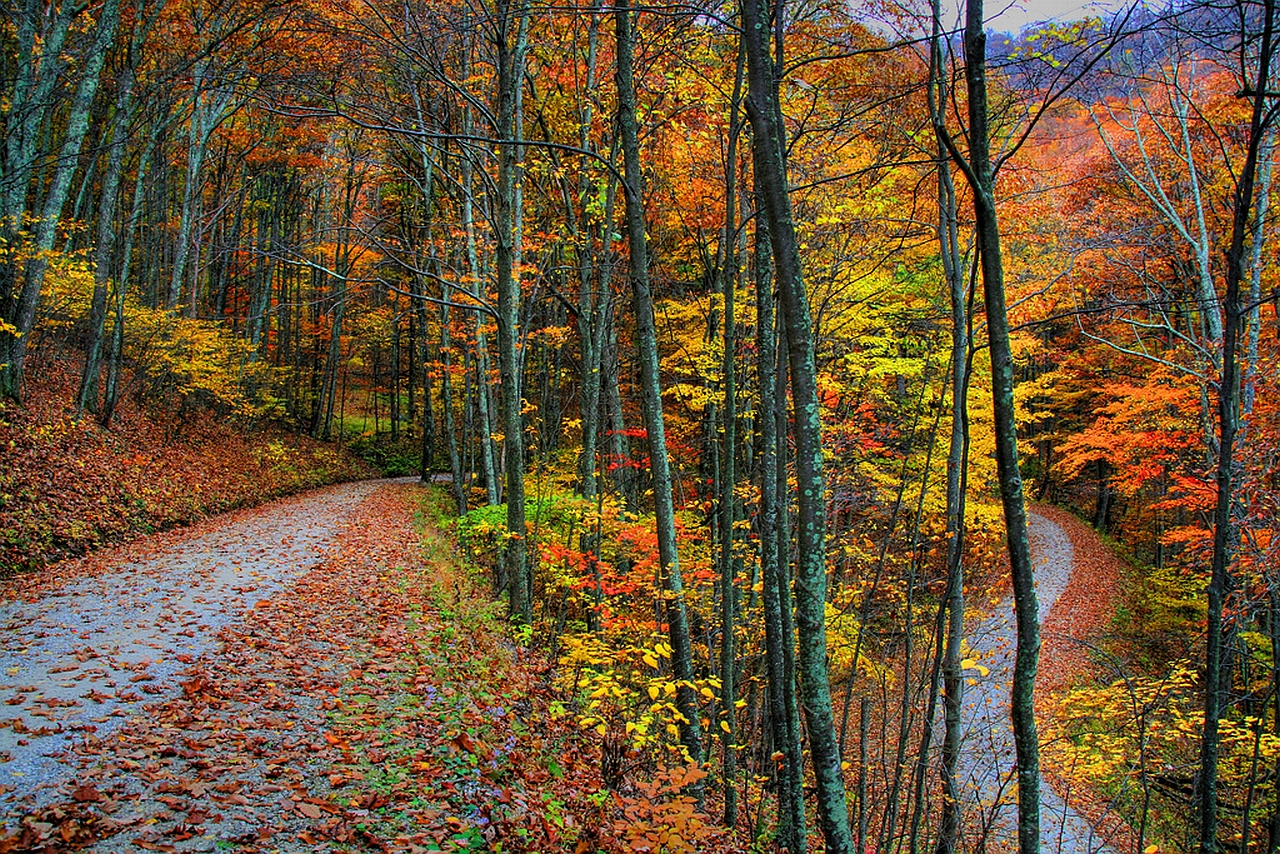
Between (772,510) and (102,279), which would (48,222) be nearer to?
(102,279)

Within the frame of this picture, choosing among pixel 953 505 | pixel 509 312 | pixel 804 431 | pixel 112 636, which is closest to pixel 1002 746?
pixel 953 505

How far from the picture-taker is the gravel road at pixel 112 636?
159 inches

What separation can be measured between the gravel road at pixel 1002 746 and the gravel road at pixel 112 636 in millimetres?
5750

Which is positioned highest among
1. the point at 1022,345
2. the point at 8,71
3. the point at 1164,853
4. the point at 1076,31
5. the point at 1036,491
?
the point at 8,71

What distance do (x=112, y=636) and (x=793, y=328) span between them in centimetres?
670

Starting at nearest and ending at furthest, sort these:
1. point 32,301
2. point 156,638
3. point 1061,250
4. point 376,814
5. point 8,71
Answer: point 376,814, point 156,638, point 32,301, point 1061,250, point 8,71

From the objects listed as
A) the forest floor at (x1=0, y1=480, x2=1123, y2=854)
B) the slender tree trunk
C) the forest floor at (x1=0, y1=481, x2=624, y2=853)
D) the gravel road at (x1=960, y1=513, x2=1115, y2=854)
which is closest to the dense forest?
the slender tree trunk

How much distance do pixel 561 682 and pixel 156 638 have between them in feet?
12.9

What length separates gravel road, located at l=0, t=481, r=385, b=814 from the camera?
4.04m

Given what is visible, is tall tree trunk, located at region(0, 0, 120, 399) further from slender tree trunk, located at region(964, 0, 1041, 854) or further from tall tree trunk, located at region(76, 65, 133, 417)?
slender tree trunk, located at region(964, 0, 1041, 854)

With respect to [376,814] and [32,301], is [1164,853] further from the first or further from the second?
[32,301]

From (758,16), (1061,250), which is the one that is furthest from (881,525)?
(758,16)

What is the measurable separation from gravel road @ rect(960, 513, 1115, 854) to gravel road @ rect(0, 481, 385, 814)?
18.9ft

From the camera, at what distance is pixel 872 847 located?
28.6ft
